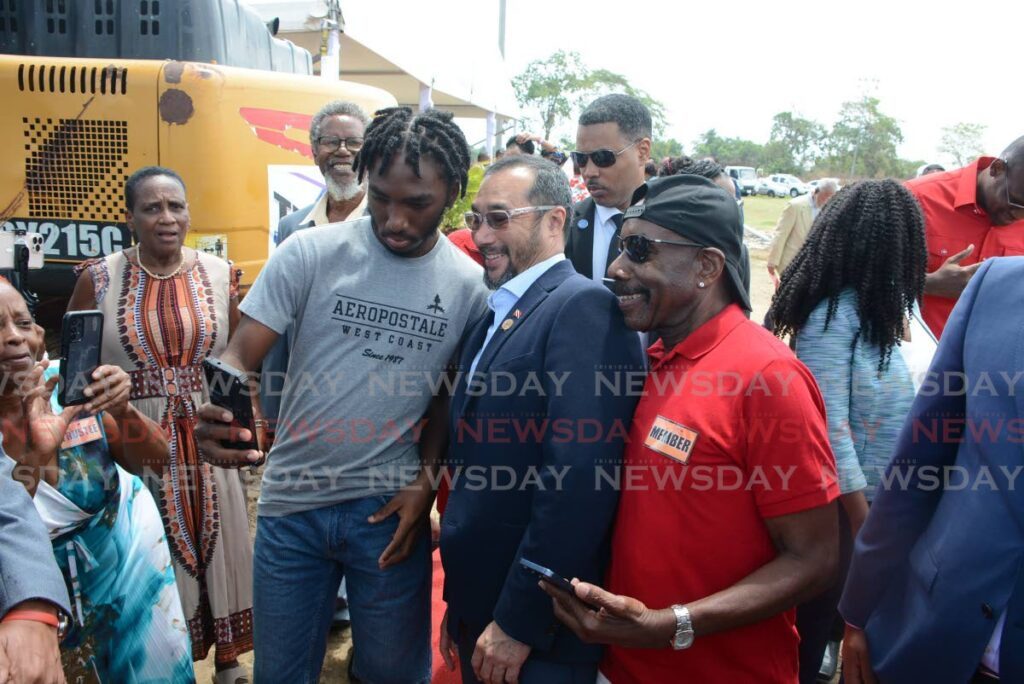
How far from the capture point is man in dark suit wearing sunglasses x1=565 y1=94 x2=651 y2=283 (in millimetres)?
3621

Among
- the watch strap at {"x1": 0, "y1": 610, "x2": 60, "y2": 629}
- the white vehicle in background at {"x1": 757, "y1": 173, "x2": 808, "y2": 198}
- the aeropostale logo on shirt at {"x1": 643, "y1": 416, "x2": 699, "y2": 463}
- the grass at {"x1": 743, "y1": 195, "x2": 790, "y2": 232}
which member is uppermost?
the white vehicle in background at {"x1": 757, "y1": 173, "x2": 808, "y2": 198}

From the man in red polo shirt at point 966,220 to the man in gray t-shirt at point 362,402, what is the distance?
1.93 m

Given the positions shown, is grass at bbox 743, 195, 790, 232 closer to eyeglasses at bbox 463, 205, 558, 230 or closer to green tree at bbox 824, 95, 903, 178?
green tree at bbox 824, 95, 903, 178

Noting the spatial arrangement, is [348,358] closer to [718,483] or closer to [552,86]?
[718,483]

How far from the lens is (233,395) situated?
2084 mm

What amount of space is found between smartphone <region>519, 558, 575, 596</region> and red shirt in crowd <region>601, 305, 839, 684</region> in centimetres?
21

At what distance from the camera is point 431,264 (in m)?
2.38

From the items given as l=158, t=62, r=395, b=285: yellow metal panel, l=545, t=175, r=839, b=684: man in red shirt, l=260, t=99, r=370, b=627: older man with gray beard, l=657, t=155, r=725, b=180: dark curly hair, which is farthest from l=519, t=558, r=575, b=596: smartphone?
l=158, t=62, r=395, b=285: yellow metal panel

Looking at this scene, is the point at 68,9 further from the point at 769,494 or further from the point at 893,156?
the point at 893,156

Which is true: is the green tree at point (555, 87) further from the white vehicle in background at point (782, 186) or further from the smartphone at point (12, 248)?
the smartphone at point (12, 248)

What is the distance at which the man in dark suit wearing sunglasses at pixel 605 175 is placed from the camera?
11.9 feet

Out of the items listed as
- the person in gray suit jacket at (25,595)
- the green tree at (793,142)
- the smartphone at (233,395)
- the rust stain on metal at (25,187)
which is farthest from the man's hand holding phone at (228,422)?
the green tree at (793,142)

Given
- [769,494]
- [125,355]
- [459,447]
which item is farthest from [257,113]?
[769,494]

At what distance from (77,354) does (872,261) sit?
2.43 metres
